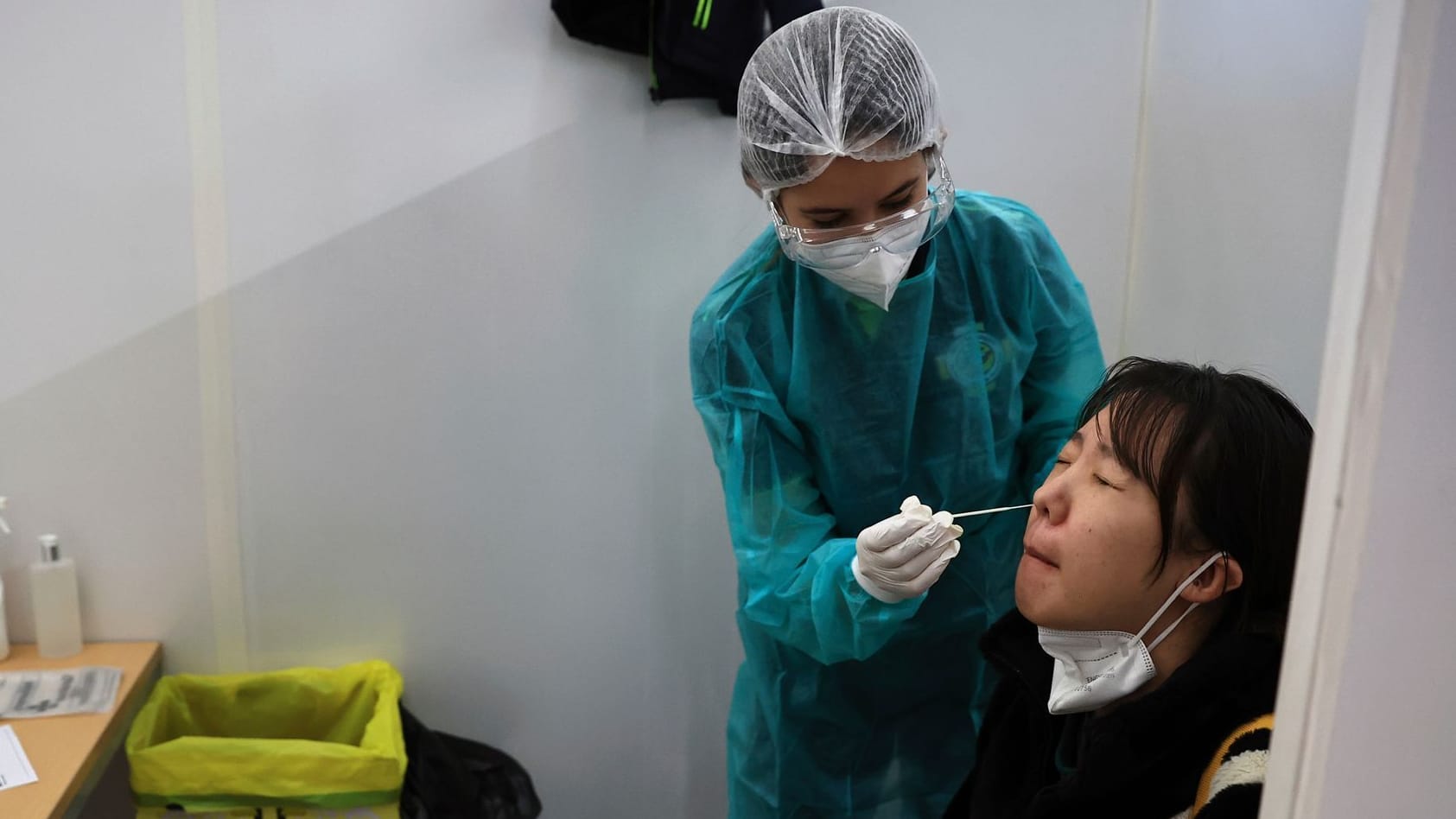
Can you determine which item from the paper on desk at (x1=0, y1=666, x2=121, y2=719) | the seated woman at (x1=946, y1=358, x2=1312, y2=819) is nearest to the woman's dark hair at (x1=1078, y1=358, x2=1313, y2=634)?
the seated woman at (x1=946, y1=358, x2=1312, y2=819)

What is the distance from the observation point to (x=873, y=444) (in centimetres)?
140

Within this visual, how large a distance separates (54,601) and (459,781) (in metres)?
0.75

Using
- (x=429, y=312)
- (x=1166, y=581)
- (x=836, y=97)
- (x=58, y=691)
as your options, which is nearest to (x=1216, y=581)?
(x=1166, y=581)

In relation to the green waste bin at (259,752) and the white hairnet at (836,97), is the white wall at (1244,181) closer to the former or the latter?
the white hairnet at (836,97)

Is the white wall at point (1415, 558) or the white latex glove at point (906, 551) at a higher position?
the white wall at point (1415, 558)

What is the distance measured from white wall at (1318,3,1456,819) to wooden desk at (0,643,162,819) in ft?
4.92

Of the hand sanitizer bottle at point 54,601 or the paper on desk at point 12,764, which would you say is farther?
the hand sanitizer bottle at point 54,601

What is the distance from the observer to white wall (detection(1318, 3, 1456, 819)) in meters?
0.43

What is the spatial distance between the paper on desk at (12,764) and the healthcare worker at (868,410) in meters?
0.98

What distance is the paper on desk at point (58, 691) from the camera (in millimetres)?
1656

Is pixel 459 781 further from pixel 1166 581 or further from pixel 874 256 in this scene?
pixel 1166 581

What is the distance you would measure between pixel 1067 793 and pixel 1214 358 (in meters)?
0.92

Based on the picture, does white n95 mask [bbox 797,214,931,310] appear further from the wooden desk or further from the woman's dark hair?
the wooden desk

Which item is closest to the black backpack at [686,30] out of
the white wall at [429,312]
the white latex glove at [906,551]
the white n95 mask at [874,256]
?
the white wall at [429,312]
